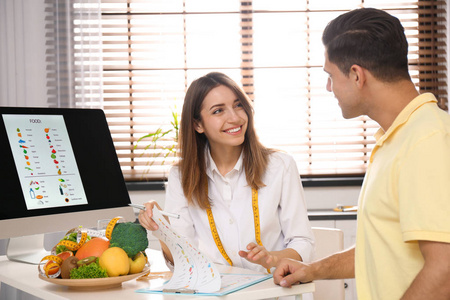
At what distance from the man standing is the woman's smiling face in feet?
2.94

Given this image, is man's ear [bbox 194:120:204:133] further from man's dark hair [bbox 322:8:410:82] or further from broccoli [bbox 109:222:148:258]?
man's dark hair [bbox 322:8:410:82]

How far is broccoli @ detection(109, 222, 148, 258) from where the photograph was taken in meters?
1.54

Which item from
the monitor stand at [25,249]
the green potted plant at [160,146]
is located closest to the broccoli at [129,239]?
the monitor stand at [25,249]

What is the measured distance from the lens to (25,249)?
2074mm

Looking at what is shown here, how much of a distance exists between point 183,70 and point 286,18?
80 centimetres

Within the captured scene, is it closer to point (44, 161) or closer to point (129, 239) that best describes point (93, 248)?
point (129, 239)

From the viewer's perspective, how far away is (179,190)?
7.51 ft

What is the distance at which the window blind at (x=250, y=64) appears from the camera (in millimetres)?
3971

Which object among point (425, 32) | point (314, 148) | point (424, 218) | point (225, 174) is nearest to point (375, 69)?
point (424, 218)

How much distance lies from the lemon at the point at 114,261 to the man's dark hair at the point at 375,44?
2.44 feet

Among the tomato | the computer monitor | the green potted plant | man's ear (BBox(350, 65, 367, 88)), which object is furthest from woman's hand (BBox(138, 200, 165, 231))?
the green potted plant

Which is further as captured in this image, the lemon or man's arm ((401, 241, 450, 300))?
the lemon

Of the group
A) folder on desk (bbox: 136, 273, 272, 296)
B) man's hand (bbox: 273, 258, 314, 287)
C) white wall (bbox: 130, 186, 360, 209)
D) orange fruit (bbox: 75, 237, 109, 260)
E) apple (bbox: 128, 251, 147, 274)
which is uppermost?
orange fruit (bbox: 75, 237, 109, 260)

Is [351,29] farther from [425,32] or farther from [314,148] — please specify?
[425,32]
